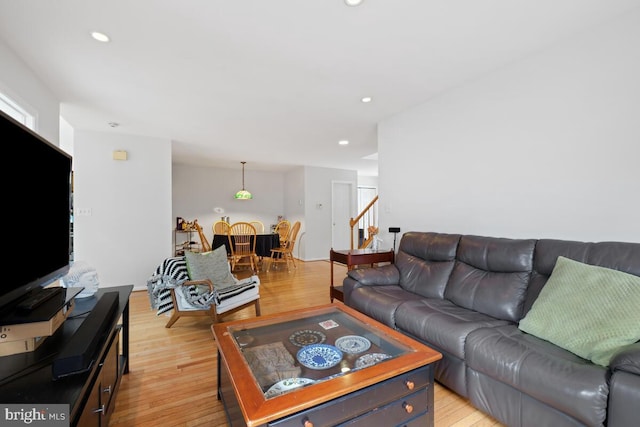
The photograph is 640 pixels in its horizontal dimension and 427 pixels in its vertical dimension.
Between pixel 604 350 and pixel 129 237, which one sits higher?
pixel 129 237

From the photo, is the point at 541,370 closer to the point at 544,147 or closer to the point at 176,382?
the point at 544,147

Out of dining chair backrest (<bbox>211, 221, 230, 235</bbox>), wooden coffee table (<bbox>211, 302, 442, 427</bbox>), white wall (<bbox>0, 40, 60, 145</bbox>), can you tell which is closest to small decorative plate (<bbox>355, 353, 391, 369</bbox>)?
wooden coffee table (<bbox>211, 302, 442, 427</bbox>)

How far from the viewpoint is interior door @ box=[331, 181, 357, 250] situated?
7.02 metres

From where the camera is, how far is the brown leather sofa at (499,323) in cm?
110

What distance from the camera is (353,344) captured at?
1.54m

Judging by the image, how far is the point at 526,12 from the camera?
1.73 meters

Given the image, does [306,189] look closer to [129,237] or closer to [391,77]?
[129,237]

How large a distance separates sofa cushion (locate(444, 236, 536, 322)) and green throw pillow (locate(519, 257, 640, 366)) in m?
0.22

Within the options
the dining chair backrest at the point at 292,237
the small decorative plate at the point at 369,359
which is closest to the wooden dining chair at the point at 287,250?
the dining chair backrest at the point at 292,237

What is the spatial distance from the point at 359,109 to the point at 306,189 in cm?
350

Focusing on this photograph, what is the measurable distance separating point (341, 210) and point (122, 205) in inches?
186

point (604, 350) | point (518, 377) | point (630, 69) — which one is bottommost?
point (518, 377)

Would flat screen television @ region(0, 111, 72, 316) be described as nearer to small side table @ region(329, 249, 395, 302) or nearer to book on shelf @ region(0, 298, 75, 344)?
book on shelf @ region(0, 298, 75, 344)

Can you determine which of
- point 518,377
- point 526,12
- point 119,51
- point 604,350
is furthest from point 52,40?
point 604,350
